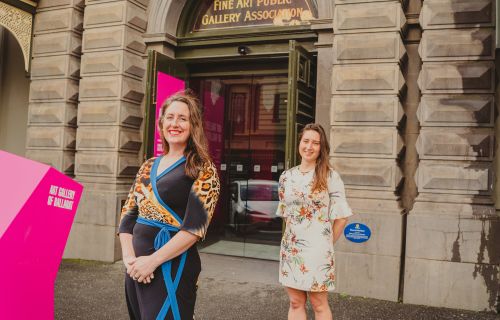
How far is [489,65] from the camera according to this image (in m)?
5.79

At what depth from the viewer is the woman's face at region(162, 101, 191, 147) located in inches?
94.4

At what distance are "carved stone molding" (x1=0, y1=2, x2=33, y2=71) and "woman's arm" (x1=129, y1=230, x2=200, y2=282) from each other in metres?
7.68

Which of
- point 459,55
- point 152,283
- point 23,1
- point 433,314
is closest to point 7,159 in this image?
point 152,283

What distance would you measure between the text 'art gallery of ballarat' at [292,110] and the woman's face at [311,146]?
2537mm

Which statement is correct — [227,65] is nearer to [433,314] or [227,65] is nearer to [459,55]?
[459,55]

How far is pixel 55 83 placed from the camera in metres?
8.66

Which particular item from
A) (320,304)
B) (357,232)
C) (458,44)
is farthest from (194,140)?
(458,44)

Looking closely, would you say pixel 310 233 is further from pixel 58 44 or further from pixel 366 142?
pixel 58 44

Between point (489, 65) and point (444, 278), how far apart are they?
A: 2.76 meters

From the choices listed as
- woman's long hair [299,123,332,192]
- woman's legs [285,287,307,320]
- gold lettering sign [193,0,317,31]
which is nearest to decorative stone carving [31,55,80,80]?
gold lettering sign [193,0,317,31]

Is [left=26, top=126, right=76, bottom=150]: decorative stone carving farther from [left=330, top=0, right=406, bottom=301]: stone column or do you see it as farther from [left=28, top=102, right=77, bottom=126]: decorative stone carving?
[left=330, top=0, right=406, bottom=301]: stone column

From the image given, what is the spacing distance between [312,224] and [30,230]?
7.34 feet

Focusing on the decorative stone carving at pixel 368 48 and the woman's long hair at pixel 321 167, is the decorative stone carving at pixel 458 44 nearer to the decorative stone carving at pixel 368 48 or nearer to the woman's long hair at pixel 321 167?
the decorative stone carving at pixel 368 48

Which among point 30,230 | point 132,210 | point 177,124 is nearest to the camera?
point 30,230
